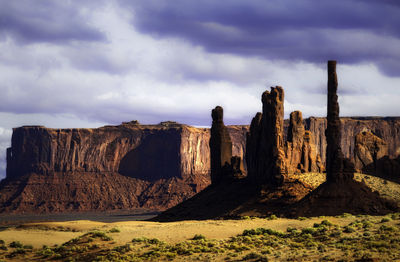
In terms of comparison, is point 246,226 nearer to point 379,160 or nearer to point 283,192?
point 283,192

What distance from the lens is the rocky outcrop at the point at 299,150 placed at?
91.5 m

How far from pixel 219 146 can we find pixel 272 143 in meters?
19.1

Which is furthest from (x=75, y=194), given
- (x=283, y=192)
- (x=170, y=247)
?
(x=170, y=247)

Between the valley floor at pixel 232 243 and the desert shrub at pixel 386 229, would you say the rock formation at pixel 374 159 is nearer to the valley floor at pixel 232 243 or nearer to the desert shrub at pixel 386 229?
the valley floor at pixel 232 243

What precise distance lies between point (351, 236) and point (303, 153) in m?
44.7

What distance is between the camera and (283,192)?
84188 mm

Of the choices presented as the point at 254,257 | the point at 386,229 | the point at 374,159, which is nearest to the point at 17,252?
the point at 254,257

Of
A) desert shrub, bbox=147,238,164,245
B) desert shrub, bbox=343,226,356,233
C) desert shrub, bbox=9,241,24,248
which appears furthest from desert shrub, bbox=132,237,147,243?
desert shrub, bbox=343,226,356,233

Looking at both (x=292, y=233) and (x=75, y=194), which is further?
(x=75, y=194)

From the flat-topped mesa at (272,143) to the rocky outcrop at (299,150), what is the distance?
297cm

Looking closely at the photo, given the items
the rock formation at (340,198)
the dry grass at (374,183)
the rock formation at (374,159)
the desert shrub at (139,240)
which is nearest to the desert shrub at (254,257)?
the desert shrub at (139,240)

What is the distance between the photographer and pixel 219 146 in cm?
10662

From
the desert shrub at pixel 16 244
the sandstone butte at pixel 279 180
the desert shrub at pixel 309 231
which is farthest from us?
the sandstone butte at pixel 279 180

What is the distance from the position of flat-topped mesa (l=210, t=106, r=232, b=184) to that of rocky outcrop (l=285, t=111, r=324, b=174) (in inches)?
594
